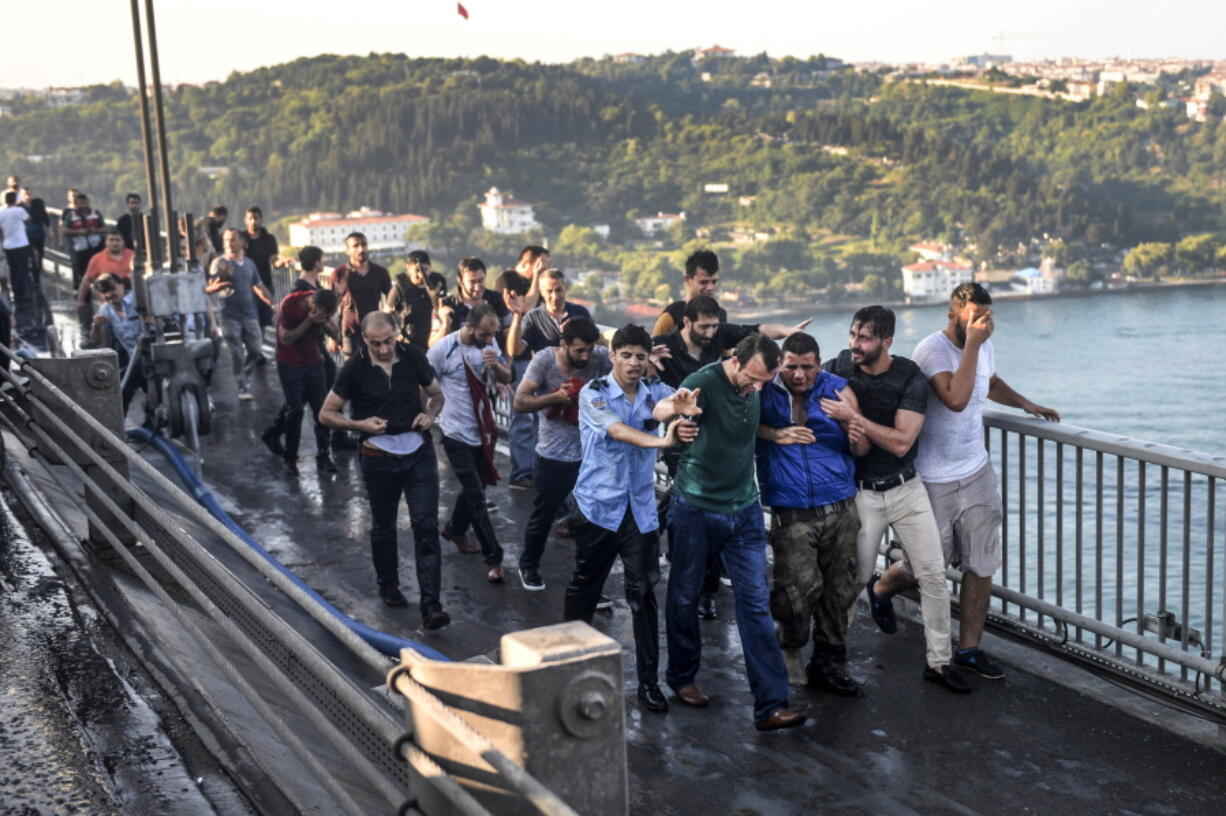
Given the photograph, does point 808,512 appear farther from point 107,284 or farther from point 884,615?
point 107,284

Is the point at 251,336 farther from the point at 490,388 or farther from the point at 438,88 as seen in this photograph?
the point at 438,88

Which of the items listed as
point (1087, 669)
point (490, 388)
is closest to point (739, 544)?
point (1087, 669)

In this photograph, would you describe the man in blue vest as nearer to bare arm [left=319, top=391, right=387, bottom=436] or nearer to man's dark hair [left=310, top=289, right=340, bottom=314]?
bare arm [left=319, top=391, right=387, bottom=436]

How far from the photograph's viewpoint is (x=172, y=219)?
48.6 feet

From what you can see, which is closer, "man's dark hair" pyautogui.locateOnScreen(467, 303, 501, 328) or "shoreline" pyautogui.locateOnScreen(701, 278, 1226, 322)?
"man's dark hair" pyautogui.locateOnScreen(467, 303, 501, 328)

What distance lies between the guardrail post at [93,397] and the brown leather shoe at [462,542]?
258cm

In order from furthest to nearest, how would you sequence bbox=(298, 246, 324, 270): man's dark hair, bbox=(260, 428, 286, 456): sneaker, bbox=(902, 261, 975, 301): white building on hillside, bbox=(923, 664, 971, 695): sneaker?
bbox=(902, 261, 975, 301): white building on hillside < bbox=(298, 246, 324, 270): man's dark hair < bbox=(260, 428, 286, 456): sneaker < bbox=(923, 664, 971, 695): sneaker

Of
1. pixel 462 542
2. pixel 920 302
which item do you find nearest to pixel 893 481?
pixel 462 542

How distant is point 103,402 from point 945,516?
164 inches

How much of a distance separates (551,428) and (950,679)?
2.85 meters

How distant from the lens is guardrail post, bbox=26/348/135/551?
6910 millimetres

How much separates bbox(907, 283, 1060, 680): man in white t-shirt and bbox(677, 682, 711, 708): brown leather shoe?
4.09 ft

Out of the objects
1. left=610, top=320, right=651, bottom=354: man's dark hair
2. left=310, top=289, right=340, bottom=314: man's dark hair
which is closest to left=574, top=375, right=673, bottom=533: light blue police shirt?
left=610, top=320, right=651, bottom=354: man's dark hair

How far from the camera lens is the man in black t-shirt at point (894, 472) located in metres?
6.46
